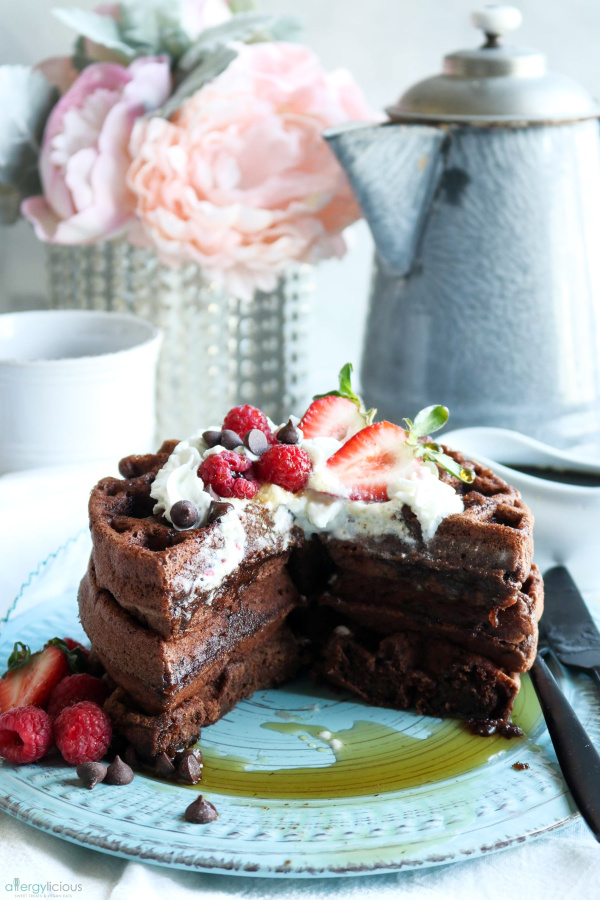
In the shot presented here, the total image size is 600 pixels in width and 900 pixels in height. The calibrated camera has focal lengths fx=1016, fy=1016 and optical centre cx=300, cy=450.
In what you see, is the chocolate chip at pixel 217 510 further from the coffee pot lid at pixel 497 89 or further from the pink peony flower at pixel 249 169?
the coffee pot lid at pixel 497 89

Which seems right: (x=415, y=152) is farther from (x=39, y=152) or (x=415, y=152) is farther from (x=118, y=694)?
(x=118, y=694)

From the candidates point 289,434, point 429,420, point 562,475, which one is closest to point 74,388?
point 289,434

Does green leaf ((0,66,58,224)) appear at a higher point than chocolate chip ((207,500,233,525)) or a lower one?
higher

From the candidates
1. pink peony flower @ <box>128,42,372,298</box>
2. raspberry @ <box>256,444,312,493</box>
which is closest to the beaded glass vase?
pink peony flower @ <box>128,42,372,298</box>

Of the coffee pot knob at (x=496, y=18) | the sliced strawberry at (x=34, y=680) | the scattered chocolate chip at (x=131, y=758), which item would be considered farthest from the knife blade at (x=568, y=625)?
the coffee pot knob at (x=496, y=18)

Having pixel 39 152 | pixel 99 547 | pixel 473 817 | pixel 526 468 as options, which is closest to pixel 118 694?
pixel 99 547

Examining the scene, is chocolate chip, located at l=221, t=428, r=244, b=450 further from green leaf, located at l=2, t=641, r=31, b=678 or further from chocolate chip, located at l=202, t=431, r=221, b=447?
green leaf, located at l=2, t=641, r=31, b=678

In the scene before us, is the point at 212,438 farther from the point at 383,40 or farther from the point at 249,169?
the point at 383,40
